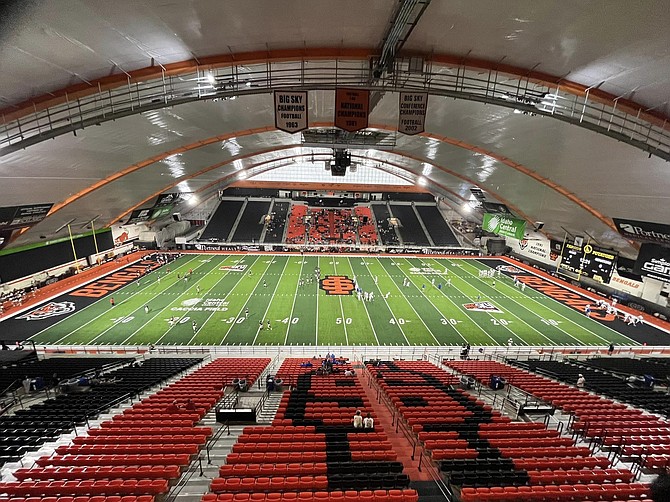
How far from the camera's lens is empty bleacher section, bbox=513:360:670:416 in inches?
437

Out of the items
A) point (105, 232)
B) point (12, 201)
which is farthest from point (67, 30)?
point (105, 232)

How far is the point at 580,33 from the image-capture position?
8.49 metres

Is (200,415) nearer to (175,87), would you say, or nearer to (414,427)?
(414,427)

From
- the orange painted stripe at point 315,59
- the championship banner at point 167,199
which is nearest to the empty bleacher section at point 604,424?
the orange painted stripe at point 315,59

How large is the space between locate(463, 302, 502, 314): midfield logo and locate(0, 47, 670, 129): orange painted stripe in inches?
694

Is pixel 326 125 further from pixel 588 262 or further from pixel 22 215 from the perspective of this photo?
pixel 588 262

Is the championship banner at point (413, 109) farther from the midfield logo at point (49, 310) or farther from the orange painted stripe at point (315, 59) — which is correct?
the midfield logo at point (49, 310)

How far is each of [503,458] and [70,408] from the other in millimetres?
12133

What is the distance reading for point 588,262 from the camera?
101ft

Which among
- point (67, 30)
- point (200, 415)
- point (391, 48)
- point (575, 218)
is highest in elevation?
point (391, 48)

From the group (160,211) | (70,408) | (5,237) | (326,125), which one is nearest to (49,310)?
(5,237)

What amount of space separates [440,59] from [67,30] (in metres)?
11.3

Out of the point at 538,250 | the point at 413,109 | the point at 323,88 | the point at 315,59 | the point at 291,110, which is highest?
the point at 315,59

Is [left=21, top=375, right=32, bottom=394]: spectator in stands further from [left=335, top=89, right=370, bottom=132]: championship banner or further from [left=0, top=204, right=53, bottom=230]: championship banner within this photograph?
[left=335, top=89, right=370, bottom=132]: championship banner
